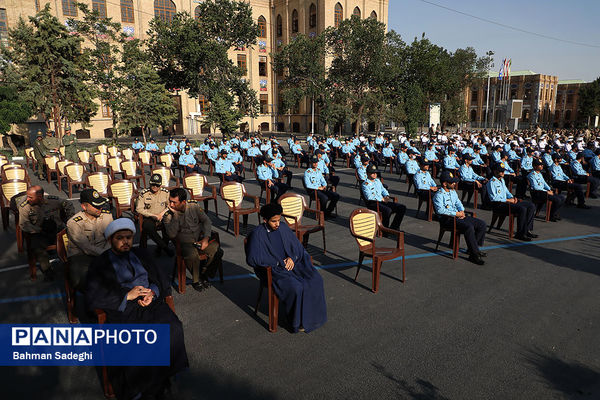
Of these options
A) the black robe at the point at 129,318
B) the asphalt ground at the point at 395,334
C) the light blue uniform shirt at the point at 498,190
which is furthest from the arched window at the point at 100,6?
the black robe at the point at 129,318

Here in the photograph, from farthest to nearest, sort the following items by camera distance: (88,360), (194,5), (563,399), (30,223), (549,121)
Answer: (549,121), (194,5), (30,223), (88,360), (563,399)

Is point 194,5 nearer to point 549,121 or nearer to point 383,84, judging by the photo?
point 383,84

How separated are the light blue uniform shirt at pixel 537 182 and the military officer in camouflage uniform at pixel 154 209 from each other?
335 inches

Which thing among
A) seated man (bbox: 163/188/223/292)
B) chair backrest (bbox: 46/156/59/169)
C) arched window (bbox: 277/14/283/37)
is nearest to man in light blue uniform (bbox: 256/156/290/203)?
seated man (bbox: 163/188/223/292)

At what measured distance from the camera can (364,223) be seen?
6.30 metres

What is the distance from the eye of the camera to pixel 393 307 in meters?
5.28

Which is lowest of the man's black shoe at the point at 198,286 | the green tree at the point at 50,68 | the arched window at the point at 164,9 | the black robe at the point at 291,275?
the man's black shoe at the point at 198,286

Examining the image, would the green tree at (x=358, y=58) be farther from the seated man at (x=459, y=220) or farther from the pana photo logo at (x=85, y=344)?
→ the pana photo logo at (x=85, y=344)

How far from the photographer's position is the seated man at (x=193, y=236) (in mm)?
5703

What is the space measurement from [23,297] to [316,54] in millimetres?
31175

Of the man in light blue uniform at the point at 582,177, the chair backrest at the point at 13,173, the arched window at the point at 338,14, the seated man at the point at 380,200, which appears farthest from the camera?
the arched window at the point at 338,14

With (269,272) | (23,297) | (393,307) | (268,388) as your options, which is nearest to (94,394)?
(268,388)

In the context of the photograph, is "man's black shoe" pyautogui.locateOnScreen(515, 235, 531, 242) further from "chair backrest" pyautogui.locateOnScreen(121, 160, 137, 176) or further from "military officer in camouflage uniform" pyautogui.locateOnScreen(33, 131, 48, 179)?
"military officer in camouflage uniform" pyautogui.locateOnScreen(33, 131, 48, 179)

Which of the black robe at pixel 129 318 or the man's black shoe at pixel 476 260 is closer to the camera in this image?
the black robe at pixel 129 318
